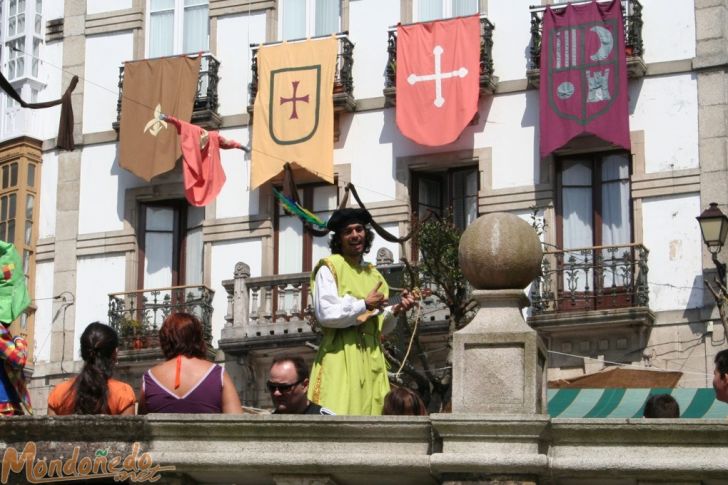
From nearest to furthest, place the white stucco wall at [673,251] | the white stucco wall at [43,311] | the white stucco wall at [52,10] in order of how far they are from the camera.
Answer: the white stucco wall at [673,251] < the white stucco wall at [43,311] < the white stucco wall at [52,10]

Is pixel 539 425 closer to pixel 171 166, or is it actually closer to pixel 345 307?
pixel 345 307

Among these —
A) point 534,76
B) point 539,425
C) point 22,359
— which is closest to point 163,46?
point 534,76

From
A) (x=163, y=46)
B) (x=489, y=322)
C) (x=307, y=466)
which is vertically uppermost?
(x=163, y=46)

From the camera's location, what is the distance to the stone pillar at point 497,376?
10469 millimetres

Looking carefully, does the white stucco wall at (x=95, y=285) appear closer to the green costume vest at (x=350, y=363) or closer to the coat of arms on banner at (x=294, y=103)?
the coat of arms on banner at (x=294, y=103)

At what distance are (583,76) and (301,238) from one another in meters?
4.99

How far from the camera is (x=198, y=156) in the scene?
28.1 m

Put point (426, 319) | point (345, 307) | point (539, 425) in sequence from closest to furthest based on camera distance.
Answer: point (539, 425), point (345, 307), point (426, 319)

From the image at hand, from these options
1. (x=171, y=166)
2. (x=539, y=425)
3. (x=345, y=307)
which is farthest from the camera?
(x=171, y=166)

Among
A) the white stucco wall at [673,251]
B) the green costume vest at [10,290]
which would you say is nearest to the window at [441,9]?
the white stucco wall at [673,251]

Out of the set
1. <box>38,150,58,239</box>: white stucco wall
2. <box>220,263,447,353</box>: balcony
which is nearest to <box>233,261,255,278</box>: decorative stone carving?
<box>220,263,447,353</box>: balcony

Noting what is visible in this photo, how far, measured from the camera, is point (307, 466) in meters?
10.8

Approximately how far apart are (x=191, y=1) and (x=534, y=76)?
6.19m

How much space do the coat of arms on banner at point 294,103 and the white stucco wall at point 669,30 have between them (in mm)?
4800
